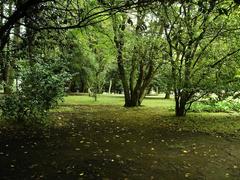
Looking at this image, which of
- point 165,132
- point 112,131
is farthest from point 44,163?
point 165,132

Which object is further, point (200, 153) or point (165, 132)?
point (165, 132)

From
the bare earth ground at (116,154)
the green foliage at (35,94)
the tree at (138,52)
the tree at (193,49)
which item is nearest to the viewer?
the bare earth ground at (116,154)

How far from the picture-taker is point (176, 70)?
15.2 meters

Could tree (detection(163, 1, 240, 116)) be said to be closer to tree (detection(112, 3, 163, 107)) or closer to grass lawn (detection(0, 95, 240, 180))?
tree (detection(112, 3, 163, 107))

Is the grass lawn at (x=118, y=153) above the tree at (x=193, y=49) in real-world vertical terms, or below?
below

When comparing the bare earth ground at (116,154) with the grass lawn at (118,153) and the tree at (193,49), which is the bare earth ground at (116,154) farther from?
the tree at (193,49)

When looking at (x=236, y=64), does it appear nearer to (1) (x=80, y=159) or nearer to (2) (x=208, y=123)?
(2) (x=208, y=123)

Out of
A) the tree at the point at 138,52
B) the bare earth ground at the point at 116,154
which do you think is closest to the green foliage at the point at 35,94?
the bare earth ground at the point at 116,154

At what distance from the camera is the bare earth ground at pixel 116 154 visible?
647 centimetres

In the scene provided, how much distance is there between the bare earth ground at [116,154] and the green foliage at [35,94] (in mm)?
668

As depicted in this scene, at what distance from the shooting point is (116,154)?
7977 millimetres

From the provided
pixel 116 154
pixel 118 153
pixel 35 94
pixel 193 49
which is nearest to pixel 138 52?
pixel 193 49

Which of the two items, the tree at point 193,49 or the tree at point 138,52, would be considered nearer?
the tree at point 193,49

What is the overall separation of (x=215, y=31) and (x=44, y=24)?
26.8 ft
